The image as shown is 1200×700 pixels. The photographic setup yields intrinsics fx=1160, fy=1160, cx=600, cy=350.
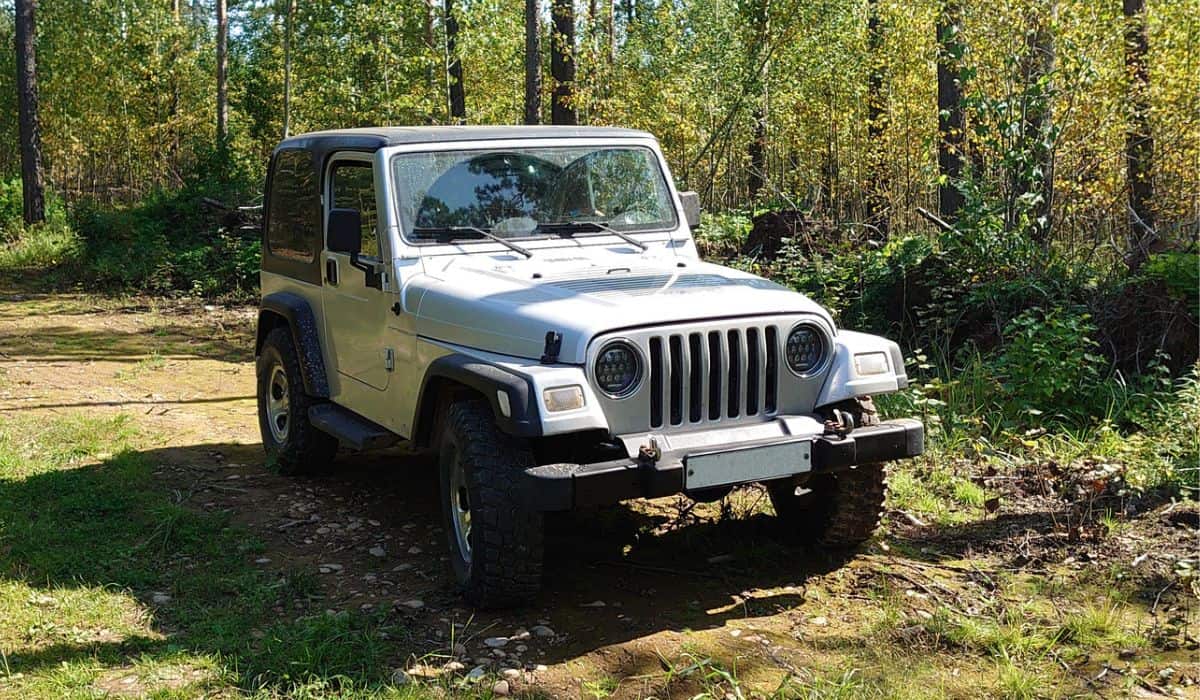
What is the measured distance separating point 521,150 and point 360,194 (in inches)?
33.9

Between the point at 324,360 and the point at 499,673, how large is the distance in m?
2.83

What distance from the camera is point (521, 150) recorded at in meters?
5.86

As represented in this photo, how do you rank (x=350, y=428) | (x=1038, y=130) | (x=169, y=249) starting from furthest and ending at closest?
(x=169, y=249) → (x=1038, y=130) → (x=350, y=428)

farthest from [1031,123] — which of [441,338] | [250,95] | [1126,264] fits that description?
[250,95]

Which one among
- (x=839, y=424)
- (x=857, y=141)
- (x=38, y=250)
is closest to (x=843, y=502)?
(x=839, y=424)

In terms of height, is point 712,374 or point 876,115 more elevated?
point 876,115

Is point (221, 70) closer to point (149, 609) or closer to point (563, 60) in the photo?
point (563, 60)

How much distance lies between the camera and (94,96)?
107ft

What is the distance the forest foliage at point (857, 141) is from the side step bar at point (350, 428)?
Answer: 323 centimetres

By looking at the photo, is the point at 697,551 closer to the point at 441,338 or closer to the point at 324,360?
the point at 441,338

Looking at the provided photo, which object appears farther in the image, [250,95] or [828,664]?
[250,95]

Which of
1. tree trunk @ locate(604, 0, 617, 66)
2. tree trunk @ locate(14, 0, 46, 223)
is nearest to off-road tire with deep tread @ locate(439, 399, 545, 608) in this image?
tree trunk @ locate(14, 0, 46, 223)

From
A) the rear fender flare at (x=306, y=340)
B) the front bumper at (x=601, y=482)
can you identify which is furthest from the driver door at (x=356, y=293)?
the front bumper at (x=601, y=482)

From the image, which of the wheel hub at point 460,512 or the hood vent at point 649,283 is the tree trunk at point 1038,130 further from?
the wheel hub at point 460,512
